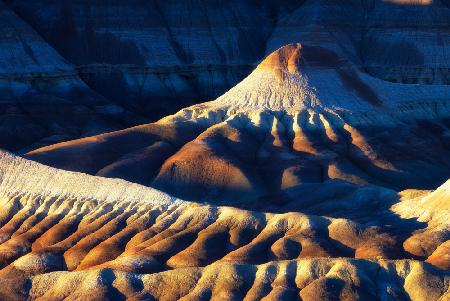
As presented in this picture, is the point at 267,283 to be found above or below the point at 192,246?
above

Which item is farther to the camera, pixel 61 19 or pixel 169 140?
pixel 61 19

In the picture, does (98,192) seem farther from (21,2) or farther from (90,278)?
(21,2)

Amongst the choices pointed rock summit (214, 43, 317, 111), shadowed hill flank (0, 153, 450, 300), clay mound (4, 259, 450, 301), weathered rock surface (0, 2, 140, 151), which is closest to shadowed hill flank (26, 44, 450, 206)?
pointed rock summit (214, 43, 317, 111)

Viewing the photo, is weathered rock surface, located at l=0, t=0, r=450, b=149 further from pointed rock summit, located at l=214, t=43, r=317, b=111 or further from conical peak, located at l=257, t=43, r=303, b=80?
pointed rock summit, located at l=214, t=43, r=317, b=111

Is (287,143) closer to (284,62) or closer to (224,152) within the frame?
(224,152)

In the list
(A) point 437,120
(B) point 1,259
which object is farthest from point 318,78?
(B) point 1,259

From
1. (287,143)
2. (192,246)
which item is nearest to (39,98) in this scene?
(287,143)
